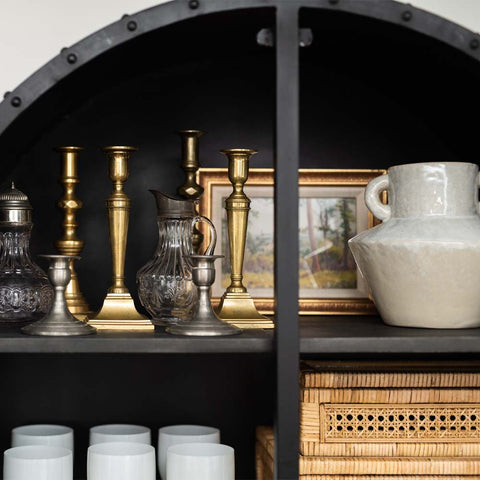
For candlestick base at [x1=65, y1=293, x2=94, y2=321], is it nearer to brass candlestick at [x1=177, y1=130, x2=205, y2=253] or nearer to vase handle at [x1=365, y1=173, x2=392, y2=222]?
brass candlestick at [x1=177, y1=130, x2=205, y2=253]

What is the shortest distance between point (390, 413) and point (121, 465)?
0.43m

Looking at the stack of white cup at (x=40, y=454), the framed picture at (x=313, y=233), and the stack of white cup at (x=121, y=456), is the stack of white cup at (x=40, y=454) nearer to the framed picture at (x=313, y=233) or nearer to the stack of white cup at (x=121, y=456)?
the stack of white cup at (x=121, y=456)

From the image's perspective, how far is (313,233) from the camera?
155 cm

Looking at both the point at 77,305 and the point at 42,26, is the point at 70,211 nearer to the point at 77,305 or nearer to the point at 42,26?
the point at 77,305

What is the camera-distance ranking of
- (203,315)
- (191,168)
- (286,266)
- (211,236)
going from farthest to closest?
(191,168), (211,236), (203,315), (286,266)

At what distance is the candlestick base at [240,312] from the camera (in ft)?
4.42

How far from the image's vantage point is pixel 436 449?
1.27 metres

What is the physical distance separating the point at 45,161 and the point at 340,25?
0.65 metres

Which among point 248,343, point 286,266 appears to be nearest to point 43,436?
point 248,343

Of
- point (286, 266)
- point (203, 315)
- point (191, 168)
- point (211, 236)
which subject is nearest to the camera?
point (286, 266)

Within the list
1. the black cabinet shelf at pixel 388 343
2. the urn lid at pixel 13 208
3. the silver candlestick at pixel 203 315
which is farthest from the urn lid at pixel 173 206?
the black cabinet shelf at pixel 388 343

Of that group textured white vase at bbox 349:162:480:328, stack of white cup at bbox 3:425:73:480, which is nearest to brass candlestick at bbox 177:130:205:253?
textured white vase at bbox 349:162:480:328

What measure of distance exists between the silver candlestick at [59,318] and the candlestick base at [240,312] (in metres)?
0.23

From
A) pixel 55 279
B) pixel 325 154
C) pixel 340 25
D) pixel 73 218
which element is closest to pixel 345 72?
pixel 325 154
